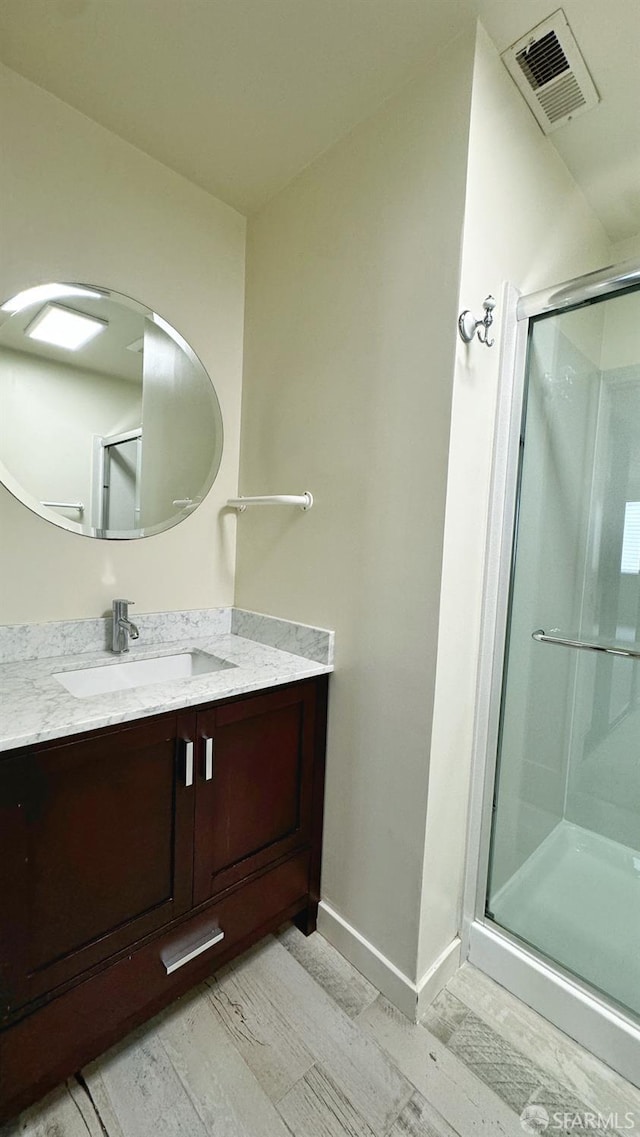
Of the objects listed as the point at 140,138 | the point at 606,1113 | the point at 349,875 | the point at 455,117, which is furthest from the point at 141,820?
the point at 140,138

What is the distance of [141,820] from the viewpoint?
1.04m

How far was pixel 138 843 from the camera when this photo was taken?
40.8 inches

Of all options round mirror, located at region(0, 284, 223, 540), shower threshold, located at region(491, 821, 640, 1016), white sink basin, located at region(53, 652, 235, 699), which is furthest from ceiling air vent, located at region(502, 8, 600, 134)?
shower threshold, located at region(491, 821, 640, 1016)

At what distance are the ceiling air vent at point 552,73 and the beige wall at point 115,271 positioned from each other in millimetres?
983

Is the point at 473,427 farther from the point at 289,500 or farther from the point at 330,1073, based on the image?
the point at 330,1073

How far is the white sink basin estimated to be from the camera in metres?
1.30

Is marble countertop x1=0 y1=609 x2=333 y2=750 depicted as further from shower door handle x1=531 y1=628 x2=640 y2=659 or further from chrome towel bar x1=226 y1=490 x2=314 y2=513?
shower door handle x1=531 y1=628 x2=640 y2=659

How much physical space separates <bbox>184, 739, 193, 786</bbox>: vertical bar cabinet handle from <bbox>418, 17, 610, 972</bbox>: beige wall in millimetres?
594

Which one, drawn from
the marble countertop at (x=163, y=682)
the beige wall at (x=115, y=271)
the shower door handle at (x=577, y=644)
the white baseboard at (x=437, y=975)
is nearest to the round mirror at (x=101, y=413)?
the beige wall at (x=115, y=271)

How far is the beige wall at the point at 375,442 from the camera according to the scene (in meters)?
1.13

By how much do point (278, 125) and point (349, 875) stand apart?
2207mm

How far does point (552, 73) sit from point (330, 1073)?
2481mm

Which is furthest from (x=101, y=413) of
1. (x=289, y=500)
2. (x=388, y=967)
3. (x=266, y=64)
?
(x=388, y=967)

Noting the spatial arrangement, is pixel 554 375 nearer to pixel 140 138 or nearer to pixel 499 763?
pixel 499 763
